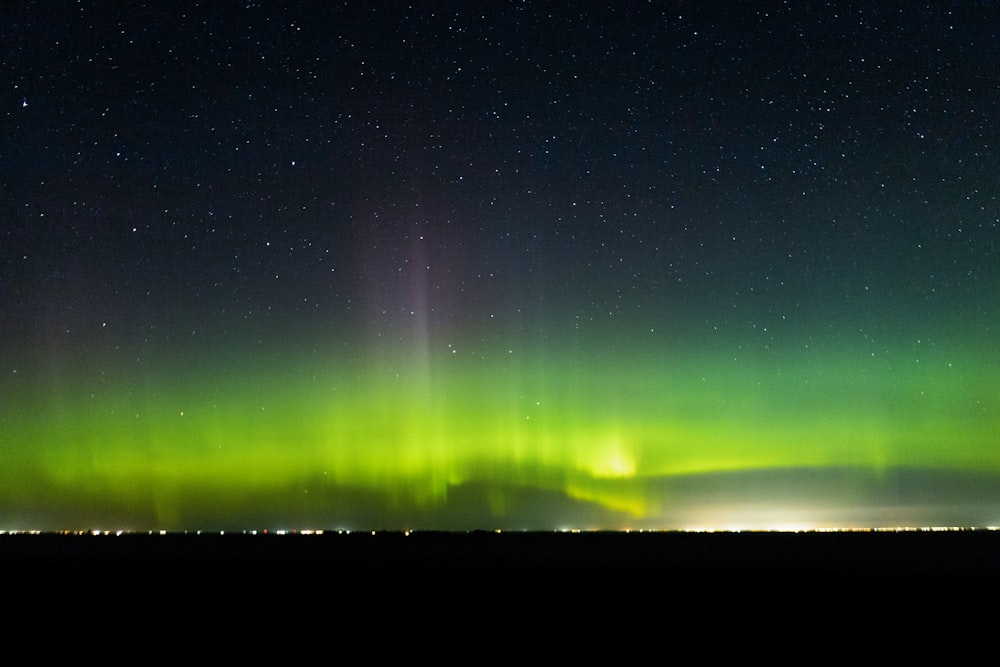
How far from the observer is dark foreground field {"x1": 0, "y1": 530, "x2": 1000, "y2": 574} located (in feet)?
40.1

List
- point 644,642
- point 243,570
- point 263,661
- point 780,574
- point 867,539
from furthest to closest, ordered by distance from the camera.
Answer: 1. point 867,539
2. point 243,570
3. point 780,574
4. point 644,642
5. point 263,661

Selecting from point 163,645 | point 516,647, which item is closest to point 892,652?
point 516,647

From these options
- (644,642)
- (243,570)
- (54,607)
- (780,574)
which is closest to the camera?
(644,642)

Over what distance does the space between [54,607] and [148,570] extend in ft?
11.4

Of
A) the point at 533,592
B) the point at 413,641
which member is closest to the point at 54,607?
the point at 413,641

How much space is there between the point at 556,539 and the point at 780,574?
805 cm

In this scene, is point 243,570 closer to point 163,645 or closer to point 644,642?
point 163,645

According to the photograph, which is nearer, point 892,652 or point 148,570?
point 892,652

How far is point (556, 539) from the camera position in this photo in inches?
729

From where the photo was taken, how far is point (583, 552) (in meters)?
14.9

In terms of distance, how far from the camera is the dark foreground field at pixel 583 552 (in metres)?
12.2

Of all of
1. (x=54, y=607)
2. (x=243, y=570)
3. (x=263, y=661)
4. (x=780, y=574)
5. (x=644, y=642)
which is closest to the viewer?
(x=263, y=661)

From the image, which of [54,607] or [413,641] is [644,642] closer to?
[413,641]

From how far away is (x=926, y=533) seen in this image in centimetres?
1797
